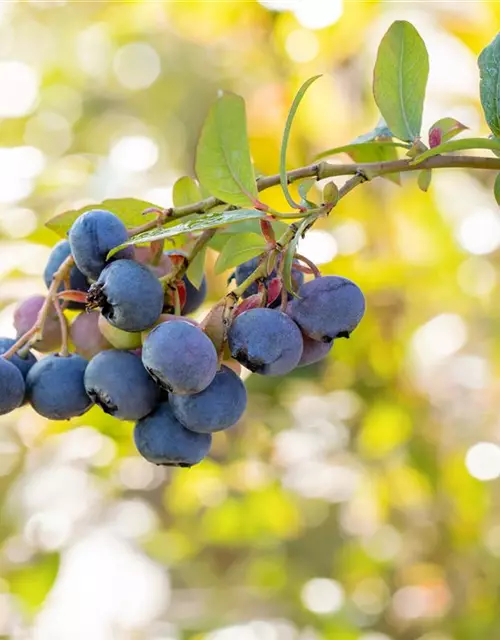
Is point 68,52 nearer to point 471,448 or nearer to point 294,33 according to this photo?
point 294,33

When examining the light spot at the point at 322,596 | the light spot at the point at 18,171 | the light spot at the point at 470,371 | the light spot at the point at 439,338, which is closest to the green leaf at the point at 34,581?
the light spot at the point at 322,596

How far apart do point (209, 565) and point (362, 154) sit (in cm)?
191

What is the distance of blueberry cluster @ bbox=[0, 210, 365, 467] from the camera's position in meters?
0.63

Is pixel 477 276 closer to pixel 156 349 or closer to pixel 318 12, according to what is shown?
pixel 318 12

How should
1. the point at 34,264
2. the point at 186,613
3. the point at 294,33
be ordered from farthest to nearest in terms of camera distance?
1. the point at 186,613
2. the point at 294,33
3. the point at 34,264

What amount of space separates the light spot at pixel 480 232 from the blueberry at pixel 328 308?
3.39 ft

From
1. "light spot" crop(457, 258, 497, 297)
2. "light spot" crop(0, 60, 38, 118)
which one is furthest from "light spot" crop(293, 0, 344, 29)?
"light spot" crop(0, 60, 38, 118)

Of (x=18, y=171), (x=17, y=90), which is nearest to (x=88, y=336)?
(x=18, y=171)

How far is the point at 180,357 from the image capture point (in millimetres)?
617

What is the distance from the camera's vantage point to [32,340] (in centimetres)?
75

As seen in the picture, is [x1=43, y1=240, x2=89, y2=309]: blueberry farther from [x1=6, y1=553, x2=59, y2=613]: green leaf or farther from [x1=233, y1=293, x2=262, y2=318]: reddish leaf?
[x1=6, y1=553, x2=59, y2=613]: green leaf

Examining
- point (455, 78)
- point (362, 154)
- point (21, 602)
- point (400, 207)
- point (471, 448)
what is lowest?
point (21, 602)

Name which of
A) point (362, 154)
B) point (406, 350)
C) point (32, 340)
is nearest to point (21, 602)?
point (406, 350)

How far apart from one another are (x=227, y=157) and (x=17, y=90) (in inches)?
66.4
